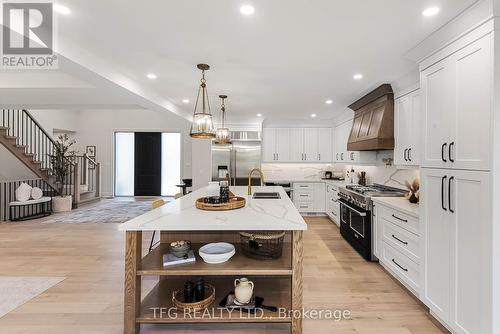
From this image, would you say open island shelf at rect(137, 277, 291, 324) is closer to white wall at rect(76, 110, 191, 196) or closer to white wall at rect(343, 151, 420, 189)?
white wall at rect(343, 151, 420, 189)

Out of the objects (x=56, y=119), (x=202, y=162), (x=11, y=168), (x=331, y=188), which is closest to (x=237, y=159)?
(x=202, y=162)

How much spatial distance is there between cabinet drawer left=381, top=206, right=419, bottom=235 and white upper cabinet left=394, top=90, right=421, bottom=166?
0.70 metres

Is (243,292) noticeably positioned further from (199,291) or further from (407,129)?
(407,129)

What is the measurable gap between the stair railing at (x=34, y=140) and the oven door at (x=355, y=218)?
24.0ft

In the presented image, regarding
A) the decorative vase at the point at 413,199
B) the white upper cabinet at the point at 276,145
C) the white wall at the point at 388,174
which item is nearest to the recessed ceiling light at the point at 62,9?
the decorative vase at the point at 413,199

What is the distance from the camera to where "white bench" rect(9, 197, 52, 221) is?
583 centimetres

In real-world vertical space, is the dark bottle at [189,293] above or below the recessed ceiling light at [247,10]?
below

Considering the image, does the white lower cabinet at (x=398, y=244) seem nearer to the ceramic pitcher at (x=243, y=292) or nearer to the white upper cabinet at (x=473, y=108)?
the white upper cabinet at (x=473, y=108)

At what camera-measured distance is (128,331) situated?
6.07 feet

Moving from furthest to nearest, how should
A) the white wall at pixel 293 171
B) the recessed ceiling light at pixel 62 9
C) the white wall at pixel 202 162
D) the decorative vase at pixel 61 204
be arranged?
the white wall at pixel 293 171
the decorative vase at pixel 61 204
the white wall at pixel 202 162
the recessed ceiling light at pixel 62 9

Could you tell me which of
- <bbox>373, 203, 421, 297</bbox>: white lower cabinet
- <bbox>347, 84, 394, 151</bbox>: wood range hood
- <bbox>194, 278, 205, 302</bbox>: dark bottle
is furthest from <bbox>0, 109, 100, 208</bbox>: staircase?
<bbox>373, 203, 421, 297</bbox>: white lower cabinet

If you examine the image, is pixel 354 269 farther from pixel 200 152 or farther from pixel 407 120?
pixel 200 152

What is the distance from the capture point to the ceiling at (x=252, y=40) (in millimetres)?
1888

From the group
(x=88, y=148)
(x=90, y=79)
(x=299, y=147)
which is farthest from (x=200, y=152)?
(x=88, y=148)
